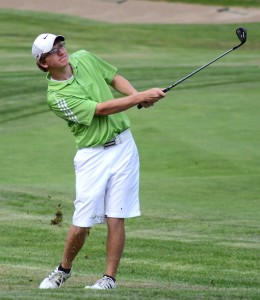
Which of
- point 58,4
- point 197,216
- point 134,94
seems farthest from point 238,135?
point 58,4

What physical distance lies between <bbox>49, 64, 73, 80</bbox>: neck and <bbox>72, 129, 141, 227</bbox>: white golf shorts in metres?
0.50

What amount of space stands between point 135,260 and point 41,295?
9.06 ft

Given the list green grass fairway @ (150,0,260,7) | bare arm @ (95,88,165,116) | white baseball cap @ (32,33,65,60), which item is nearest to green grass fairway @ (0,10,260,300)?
bare arm @ (95,88,165,116)

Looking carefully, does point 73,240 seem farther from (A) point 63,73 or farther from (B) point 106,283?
(A) point 63,73

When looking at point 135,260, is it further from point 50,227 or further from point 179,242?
point 50,227

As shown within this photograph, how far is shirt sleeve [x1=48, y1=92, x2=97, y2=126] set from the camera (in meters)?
7.34

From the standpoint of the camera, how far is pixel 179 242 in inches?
412

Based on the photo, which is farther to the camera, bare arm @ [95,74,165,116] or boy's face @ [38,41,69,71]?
boy's face @ [38,41,69,71]

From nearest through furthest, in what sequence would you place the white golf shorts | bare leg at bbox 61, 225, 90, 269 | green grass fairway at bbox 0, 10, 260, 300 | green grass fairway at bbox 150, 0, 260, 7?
the white golf shorts → bare leg at bbox 61, 225, 90, 269 → green grass fairway at bbox 0, 10, 260, 300 → green grass fairway at bbox 150, 0, 260, 7

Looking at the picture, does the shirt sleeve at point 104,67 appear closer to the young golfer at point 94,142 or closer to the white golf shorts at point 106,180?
the young golfer at point 94,142

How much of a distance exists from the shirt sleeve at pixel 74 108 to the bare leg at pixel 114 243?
72 cm

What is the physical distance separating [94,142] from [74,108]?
0.92ft

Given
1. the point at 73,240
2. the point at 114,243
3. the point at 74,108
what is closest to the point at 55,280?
the point at 73,240

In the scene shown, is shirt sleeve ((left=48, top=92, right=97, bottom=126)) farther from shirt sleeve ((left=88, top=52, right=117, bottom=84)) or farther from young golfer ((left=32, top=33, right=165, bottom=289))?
shirt sleeve ((left=88, top=52, right=117, bottom=84))
